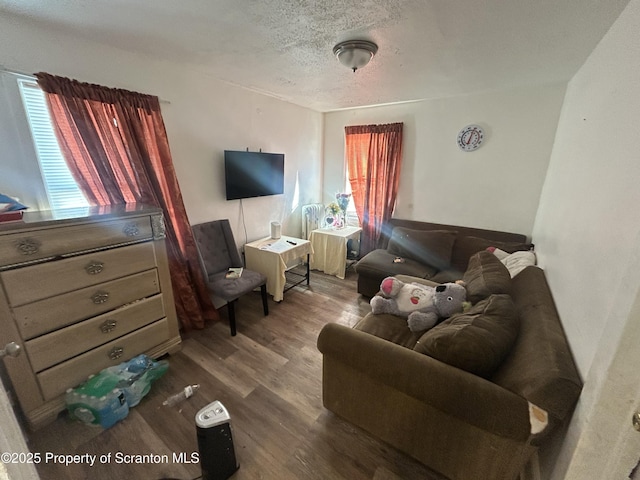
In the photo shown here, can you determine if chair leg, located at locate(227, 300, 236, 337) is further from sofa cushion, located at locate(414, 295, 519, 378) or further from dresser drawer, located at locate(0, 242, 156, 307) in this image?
sofa cushion, located at locate(414, 295, 519, 378)

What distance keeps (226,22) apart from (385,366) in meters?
2.09

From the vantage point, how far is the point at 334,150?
3.94m

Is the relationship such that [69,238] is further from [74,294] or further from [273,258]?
[273,258]

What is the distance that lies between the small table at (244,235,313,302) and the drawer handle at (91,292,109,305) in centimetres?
139

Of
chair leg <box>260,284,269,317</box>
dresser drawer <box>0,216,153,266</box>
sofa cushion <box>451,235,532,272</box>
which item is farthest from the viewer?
sofa cushion <box>451,235,532,272</box>

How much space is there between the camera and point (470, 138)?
2.93 metres

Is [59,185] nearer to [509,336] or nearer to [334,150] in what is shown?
[509,336]

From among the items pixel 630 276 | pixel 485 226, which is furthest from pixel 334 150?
pixel 630 276

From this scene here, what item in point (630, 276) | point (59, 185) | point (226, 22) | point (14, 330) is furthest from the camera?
point (59, 185)

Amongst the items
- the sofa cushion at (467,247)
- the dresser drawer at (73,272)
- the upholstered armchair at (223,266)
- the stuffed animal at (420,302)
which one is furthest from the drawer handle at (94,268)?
the sofa cushion at (467,247)

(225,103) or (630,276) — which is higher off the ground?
(225,103)

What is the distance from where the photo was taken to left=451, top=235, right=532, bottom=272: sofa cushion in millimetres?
2689

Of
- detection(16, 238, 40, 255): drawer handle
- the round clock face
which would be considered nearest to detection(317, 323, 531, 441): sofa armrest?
detection(16, 238, 40, 255): drawer handle

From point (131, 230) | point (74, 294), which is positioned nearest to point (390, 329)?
point (131, 230)
